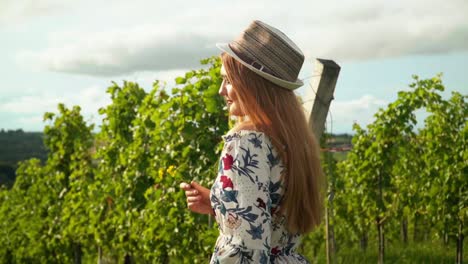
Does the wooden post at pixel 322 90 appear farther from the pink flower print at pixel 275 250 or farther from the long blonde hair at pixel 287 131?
the pink flower print at pixel 275 250

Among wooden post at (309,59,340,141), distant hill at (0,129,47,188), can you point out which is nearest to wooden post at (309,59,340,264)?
wooden post at (309,59,340,141)

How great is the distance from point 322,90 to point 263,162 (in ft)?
4.08

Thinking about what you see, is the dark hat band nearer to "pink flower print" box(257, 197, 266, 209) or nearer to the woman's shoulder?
the woman's shoulder

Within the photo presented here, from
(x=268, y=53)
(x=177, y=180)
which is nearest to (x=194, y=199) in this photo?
(x=268, y=53)

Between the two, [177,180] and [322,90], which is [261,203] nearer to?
[322,90]

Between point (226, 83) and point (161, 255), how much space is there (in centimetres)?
555

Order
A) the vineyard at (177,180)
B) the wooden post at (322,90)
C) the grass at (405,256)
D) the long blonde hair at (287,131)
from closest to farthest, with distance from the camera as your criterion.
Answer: the long blonde hair at (287,131) < the wooden post at (322,90) < the vineyard at (177,180) < the grass at (405,256)

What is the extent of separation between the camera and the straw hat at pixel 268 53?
93.4 inches

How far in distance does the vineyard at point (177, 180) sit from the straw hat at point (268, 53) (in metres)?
1.64

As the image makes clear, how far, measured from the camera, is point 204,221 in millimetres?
6039

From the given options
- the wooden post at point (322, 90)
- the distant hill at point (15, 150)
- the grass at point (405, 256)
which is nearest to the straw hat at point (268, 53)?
the wooden post at point (322, 90)

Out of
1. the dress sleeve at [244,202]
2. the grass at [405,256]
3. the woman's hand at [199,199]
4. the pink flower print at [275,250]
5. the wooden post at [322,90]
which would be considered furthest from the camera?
the grass at [405,256]

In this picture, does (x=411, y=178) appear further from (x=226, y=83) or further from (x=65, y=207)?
(x=226, y=83)

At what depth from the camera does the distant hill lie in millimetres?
53466
